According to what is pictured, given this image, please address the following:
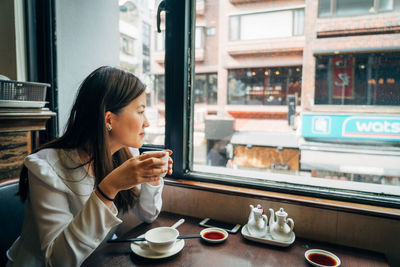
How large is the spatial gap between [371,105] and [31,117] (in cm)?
204

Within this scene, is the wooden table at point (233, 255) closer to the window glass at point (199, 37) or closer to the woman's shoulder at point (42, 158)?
the woman's shoulder at point (42, 158)

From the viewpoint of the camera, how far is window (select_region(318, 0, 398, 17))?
143 centimetres

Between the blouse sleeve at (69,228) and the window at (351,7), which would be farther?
the window at (351,7)

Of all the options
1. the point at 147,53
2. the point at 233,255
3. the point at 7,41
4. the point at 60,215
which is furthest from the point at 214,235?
the point at 7,41

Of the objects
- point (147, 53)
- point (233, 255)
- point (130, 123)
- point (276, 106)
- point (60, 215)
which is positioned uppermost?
point (147, 53)

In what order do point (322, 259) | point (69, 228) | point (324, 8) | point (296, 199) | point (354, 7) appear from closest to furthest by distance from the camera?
point (69, 228) → point (322, 259) → point (296, 199) → point (354, 7) → point (324, 8)

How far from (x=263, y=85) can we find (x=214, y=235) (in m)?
1.05

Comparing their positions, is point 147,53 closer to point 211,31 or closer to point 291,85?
point 211,31

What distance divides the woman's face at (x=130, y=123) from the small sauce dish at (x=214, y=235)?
54 centimetres

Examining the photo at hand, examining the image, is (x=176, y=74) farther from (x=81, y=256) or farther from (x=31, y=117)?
(x=81, y=256)

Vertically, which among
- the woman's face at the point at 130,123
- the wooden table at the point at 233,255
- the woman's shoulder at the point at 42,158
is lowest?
the wooden table at the point at 233,255

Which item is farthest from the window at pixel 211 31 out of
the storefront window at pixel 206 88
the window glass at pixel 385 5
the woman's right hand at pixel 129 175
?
the woman's right hand at pixel 129 175

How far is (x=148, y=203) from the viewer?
4.56 ft

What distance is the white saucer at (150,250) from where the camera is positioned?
1056 mm
